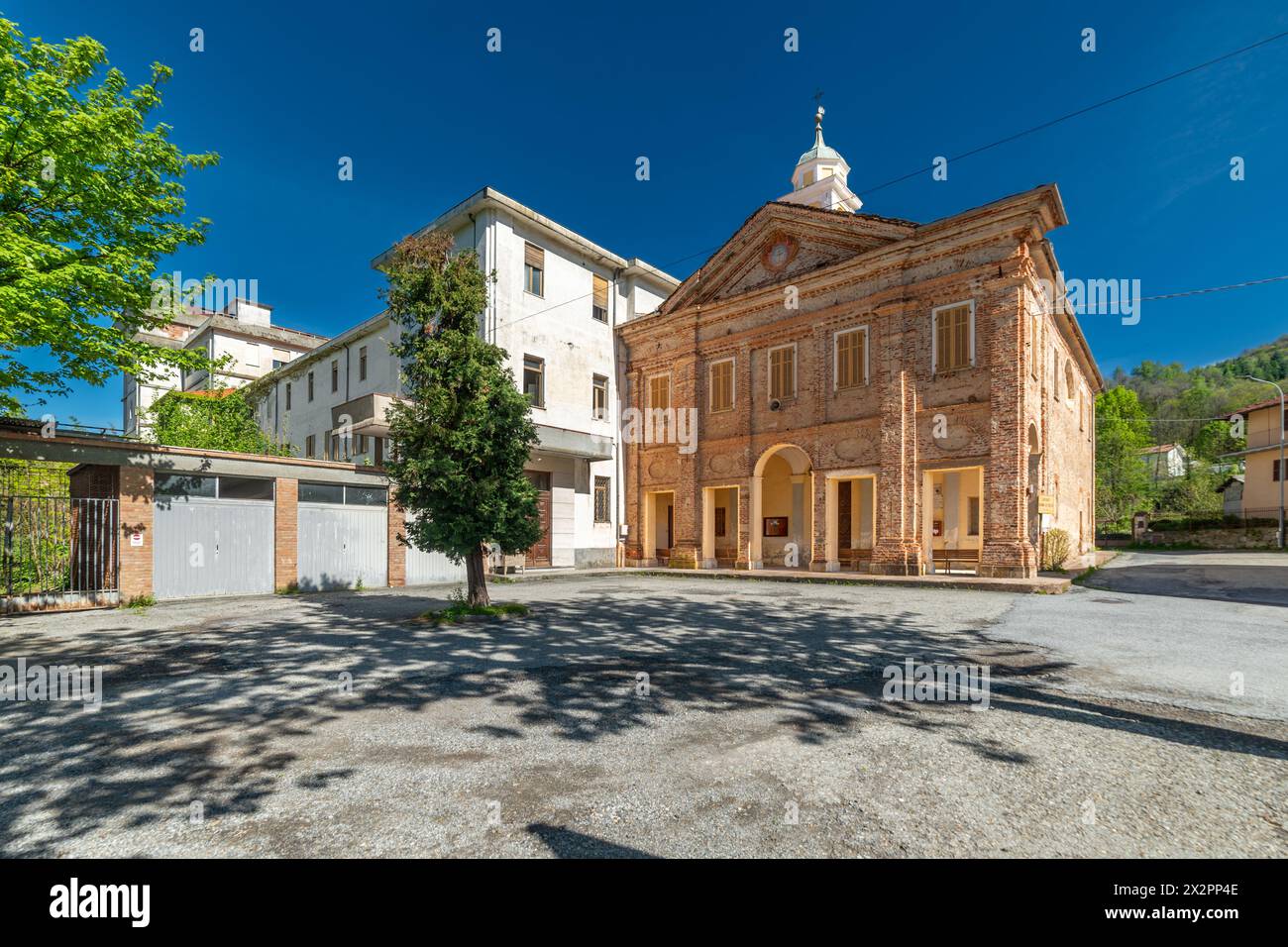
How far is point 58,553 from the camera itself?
36.6ft

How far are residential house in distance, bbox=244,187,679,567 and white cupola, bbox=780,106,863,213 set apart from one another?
1157 centimetres

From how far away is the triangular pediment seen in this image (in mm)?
18469

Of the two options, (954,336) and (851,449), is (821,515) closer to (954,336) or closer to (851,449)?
(851,449)

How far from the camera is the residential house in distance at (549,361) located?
→ 61.8 ft

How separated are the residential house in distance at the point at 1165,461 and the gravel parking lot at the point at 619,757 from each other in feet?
235

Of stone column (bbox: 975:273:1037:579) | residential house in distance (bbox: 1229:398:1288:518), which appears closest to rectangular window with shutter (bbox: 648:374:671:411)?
stone column (bbox: 975:273:1037:579)

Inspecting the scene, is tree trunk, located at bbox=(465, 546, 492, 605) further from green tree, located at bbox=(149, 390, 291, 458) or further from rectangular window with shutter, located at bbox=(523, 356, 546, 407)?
green tree, located at bbox=(149, 390, 291, 458)

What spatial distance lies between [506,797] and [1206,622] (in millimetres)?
11454

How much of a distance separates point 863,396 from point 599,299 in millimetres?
11092

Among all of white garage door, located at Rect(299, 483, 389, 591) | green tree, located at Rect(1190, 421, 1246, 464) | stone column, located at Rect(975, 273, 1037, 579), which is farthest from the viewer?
green tree, located at Rect(1190, 421, 1246, 464)

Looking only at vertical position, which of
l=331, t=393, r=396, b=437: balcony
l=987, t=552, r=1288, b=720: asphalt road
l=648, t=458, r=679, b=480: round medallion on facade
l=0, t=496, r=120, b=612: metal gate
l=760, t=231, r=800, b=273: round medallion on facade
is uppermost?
l=760, t=231, r=800, b=273: round medallion on facade

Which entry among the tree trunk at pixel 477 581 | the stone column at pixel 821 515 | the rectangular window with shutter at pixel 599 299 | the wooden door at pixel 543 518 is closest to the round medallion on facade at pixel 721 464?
the stone column at pixel 821 515

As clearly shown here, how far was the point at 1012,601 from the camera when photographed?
12.1m
